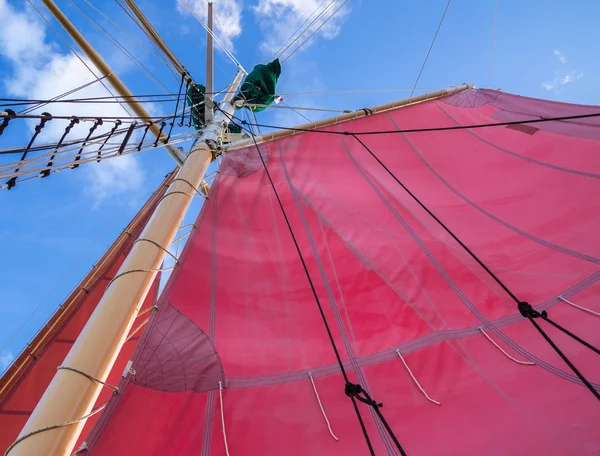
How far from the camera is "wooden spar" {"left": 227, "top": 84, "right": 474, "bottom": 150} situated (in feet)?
18.8

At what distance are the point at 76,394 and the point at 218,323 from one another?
1.20 m

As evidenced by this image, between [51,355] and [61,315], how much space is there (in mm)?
448

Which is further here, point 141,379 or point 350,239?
point 350,239

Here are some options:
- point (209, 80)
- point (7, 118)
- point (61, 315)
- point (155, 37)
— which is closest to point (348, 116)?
point (209, 80)

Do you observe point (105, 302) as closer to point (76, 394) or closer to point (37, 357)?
point (76, 394)

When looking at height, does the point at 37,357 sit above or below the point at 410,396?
above

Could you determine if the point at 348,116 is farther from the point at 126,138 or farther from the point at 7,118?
the point at 7,118

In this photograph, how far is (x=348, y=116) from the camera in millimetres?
6293

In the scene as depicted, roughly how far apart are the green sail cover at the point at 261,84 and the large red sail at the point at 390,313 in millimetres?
3223

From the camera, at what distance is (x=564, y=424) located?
188cm

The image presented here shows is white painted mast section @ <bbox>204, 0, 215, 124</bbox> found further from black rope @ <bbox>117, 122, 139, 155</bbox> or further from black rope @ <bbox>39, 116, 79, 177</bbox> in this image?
black rope @ <bbox>39, 116, 79, 177</bbox>

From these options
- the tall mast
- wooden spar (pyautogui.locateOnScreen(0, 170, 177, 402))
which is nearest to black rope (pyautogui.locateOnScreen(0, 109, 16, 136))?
the tall mast

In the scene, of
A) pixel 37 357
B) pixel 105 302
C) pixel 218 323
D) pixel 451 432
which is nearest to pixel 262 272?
pixel 218 323

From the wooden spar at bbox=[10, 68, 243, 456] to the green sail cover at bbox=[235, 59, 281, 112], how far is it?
180 inches
